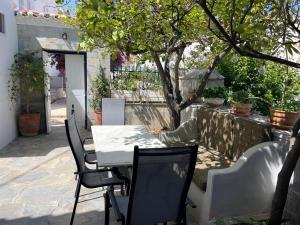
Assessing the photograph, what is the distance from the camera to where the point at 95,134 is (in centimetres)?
415

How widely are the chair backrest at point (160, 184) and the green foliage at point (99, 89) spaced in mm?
5679

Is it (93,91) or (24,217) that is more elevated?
(93,91)

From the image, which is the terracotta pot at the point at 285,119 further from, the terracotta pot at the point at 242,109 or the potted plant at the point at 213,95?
the potted plant at the point at 213,95

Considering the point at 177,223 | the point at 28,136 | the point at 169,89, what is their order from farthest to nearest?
the point at 28,136 → the point at 169,89 → the point at 177,223

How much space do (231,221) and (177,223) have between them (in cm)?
73

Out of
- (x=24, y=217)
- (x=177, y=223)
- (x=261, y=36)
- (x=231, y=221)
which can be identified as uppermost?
(x=261, y=36)

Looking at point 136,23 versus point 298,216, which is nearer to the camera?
point 298,216

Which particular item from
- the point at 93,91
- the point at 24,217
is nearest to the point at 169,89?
the point at 24,217

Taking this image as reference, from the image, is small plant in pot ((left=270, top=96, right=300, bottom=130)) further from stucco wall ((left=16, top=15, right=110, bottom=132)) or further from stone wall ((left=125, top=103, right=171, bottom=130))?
stucco wall ((left=16, top=15, right=110, bottom=132))

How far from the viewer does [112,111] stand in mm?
5594

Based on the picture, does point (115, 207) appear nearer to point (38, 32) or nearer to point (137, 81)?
point (137, 81)

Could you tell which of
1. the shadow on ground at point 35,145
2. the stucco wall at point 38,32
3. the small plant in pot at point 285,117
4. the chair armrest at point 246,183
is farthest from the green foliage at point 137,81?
the chair armrest at point 246,183

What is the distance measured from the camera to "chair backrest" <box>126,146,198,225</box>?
2.01 m

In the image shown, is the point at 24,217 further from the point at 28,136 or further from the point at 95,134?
the point at 28,136
